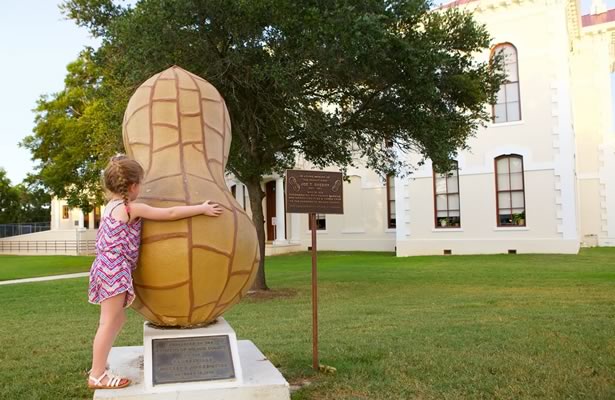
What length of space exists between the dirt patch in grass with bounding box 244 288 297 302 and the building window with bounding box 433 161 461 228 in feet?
46.2

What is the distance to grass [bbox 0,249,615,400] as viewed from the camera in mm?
5086

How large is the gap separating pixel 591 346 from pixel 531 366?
4.41 ft

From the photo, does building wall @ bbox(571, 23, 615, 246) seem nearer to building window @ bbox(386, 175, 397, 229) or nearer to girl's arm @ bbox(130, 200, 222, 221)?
building window @ bbox(386, 175, 397, 229)

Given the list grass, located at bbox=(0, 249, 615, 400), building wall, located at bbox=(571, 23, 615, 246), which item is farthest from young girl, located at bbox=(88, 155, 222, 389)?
building wall, located at bbox=(571, 23, 615, 246)

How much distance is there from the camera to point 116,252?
403 centimetres

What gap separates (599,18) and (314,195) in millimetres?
29807

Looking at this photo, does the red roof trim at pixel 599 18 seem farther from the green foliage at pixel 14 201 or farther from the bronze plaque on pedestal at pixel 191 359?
the green foliage at pixel 14 201

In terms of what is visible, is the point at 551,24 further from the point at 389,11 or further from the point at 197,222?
the point at 197,222

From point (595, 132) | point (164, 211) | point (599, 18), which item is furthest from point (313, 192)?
point (599, 18)

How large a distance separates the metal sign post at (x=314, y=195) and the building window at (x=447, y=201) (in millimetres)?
20101

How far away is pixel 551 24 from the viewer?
23672 millimetres

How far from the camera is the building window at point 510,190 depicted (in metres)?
24.2

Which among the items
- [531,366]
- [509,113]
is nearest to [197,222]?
[531,366]

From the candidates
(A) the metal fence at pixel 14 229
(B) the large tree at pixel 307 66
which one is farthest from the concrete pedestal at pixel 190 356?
(A) the metal fence at pixel 14 229
